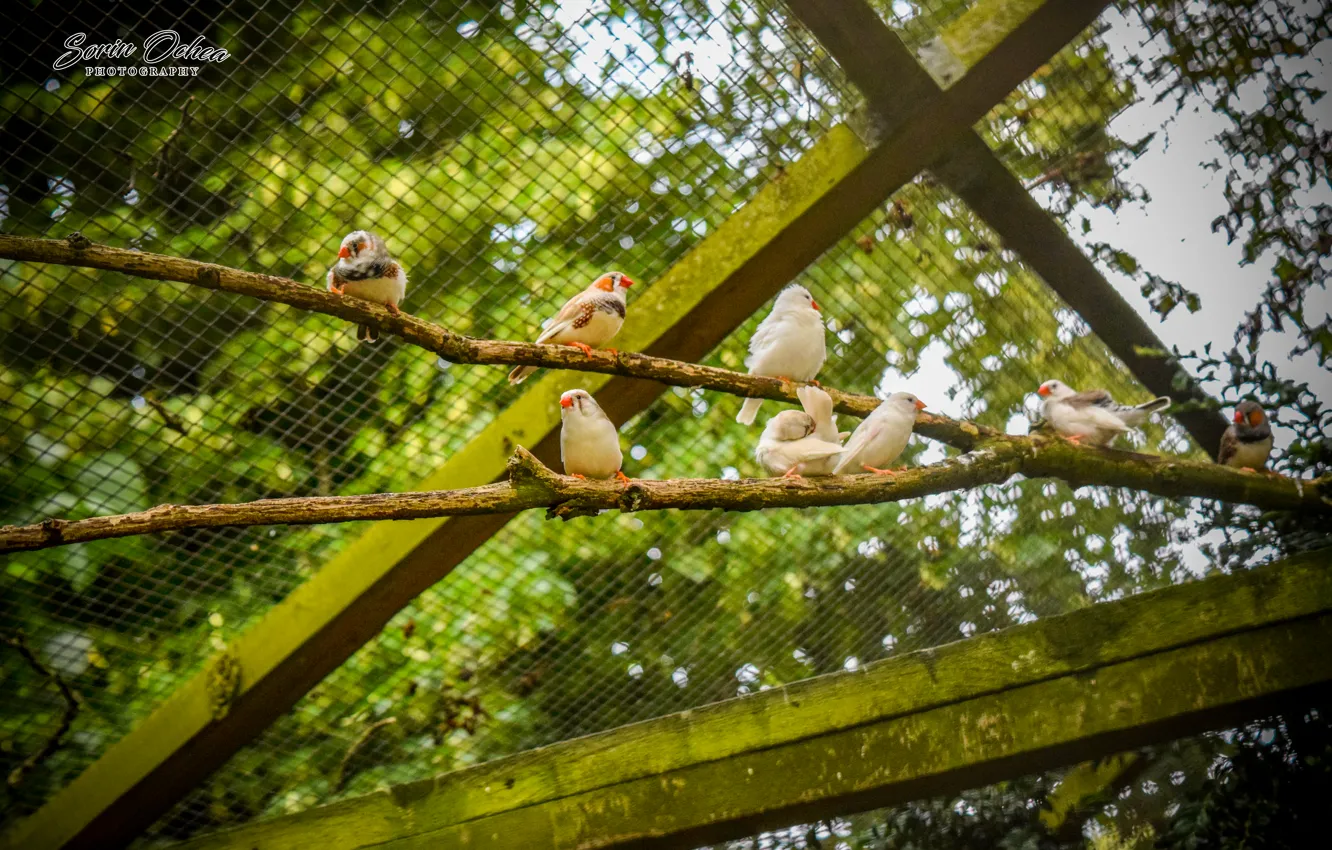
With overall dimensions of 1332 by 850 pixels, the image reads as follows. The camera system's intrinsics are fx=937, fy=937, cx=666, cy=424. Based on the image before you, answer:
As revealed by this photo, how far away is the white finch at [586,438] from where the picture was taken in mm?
2078

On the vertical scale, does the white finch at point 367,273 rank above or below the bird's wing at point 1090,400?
above

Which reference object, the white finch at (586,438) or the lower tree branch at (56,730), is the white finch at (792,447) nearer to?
the white finch at (586,438)

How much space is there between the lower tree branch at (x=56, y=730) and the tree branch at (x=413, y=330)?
1.17 metres

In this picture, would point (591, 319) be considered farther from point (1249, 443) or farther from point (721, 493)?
point (1249, 443)

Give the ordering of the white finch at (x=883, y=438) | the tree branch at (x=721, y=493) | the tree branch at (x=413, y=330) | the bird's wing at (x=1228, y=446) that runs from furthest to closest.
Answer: the bird's wing at (x=1228, y=446)
the white finch at (x=883, y=438)
the tree branch at (x=413, y=330)
the tree branch at (x=721, y=493)

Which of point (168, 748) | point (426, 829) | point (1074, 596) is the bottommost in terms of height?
point (426, 829)

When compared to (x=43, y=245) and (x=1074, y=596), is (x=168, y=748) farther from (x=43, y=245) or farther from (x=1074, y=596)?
(x=1074, y=596)

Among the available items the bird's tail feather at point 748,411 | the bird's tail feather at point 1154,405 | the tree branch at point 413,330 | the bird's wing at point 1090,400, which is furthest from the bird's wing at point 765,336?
the bird's tail feather at point 1154,405

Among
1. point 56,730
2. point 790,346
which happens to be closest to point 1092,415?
point 790,346

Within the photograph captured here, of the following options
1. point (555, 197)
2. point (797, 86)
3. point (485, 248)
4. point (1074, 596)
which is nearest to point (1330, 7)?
point (797, 86)

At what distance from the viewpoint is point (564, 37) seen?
2150mm

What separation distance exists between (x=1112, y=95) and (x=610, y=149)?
143 cm

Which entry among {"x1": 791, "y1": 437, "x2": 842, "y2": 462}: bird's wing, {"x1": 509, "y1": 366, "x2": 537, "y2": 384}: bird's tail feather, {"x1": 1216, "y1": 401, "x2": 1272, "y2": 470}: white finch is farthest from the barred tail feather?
{"x1": 509, "y1": 366, "x2": 537, "y2": 384}: bird's tail feather

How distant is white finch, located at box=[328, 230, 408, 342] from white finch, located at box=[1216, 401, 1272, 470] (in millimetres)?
2271
